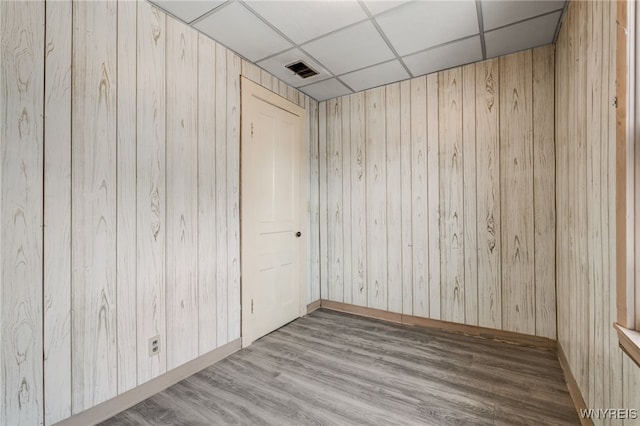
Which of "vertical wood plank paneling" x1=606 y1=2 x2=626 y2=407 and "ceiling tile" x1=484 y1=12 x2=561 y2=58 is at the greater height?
"ceiling tile" x1=484 y1=12 x2=561 y2=58

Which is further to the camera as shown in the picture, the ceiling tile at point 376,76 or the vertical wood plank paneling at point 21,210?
the ceiling tile at point 376,76

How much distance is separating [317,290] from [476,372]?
6.49 ft

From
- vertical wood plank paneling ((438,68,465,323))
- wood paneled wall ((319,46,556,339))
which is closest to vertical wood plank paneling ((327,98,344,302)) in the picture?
wood paneled wall ((319,46,556,339))

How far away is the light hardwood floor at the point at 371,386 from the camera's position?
173 cm

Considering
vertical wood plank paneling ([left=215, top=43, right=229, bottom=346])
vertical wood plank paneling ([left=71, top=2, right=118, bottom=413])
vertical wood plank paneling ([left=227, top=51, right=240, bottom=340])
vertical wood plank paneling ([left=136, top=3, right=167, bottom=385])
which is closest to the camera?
vertical wood plank paneling ([left=71, top=2, right=118, bottom=413])

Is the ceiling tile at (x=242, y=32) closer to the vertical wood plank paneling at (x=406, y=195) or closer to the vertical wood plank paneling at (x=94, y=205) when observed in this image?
the vertical wood plank paneling at (x=94, y=205)

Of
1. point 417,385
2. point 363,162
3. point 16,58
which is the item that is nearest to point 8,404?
point 16,58

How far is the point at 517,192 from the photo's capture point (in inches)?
103

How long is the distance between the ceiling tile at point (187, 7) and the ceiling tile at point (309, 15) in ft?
0.93

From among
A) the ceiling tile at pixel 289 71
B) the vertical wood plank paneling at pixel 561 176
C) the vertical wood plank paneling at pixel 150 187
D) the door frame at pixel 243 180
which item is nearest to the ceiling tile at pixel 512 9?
the vertical wood plank paneling at pixel 561 176

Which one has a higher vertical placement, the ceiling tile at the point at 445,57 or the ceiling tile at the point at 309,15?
the ceiling tile at the point at 445,57

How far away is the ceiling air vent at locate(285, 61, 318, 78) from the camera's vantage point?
2785 mm

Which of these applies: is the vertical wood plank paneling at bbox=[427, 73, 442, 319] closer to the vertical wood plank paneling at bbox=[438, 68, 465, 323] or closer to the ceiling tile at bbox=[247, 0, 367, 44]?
the vertical wood plank paneling at bbox=[438, 68, 465, 323]

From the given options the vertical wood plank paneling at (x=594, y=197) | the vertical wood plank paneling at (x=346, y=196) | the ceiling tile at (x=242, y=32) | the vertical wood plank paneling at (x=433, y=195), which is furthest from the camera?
the vertical wood plank paneling at (x=346, y=196)
